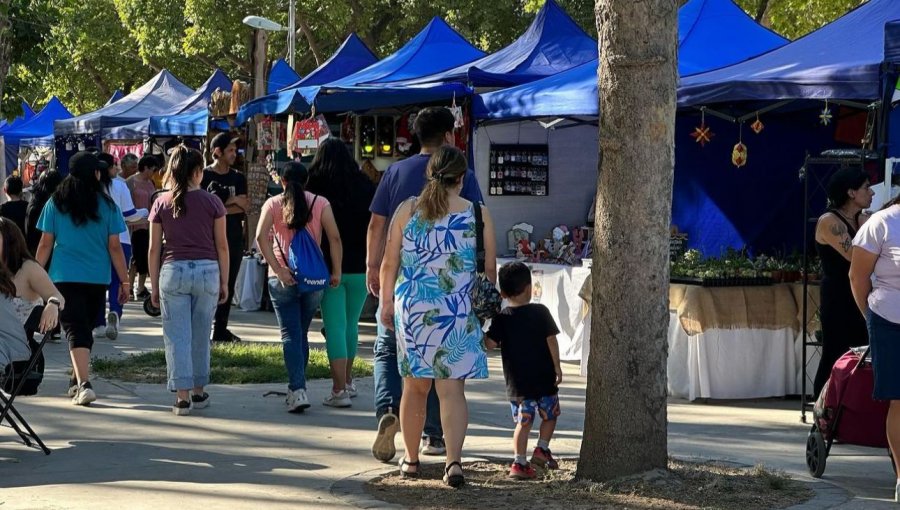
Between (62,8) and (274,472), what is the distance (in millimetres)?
24125

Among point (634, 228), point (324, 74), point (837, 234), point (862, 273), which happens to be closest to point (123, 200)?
point (324, 74)

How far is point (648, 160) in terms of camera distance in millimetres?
6664

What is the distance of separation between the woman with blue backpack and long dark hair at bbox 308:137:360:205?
0.66 ft

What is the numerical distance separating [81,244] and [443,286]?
3.83 m

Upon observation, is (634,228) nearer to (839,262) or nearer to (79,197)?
(839,262)

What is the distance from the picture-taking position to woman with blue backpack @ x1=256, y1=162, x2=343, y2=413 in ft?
30.2

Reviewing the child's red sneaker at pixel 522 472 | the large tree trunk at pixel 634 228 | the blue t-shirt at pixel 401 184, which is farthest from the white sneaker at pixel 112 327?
the large tree trunk at pixel 634 228

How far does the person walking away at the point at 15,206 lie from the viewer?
1346cm

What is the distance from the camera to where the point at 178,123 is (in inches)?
898

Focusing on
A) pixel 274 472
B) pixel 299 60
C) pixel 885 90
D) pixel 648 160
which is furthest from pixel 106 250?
pixel 299 60

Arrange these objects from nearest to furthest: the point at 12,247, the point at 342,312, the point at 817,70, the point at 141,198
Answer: the point at 12,247 < the point at 342,312 < the point at 817,70 < the point at 141,198

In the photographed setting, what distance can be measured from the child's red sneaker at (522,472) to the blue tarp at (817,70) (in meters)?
4.24

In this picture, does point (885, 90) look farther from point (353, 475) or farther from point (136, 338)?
point (136, 338)

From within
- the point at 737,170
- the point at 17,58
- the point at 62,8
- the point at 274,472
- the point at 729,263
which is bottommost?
the point at 274,472
